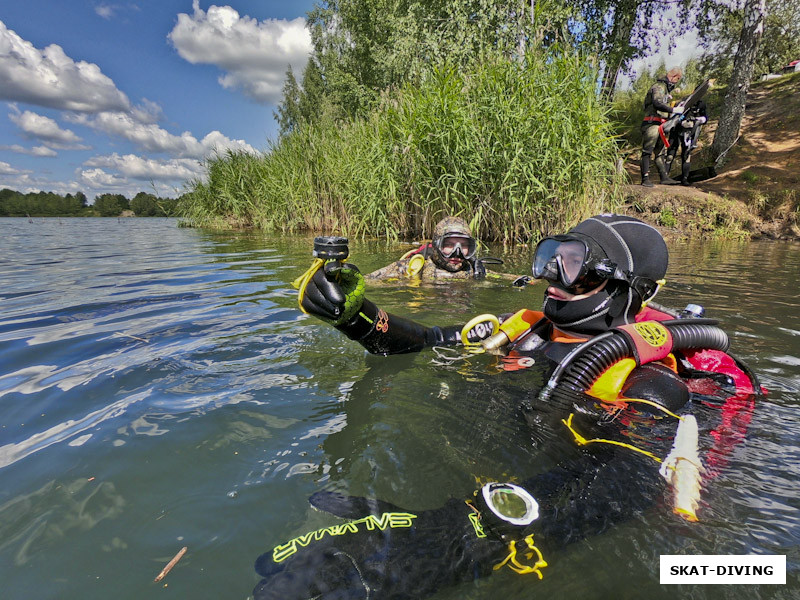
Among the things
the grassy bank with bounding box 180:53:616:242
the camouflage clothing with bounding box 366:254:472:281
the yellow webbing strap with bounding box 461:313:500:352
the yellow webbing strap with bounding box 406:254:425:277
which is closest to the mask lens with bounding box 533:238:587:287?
the yellow webbing strap with bounding box 461:313:500:352

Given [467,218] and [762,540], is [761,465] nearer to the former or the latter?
[762,540]

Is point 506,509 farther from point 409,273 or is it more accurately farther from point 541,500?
point 409,273

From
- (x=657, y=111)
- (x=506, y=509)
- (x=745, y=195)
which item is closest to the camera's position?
(x=506, y=509)

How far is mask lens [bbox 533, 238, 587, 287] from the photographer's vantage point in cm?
202

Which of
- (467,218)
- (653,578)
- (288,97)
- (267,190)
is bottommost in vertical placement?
(653,578)

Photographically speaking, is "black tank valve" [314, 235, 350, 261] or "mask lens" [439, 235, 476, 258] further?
"mask lens" [439, 235, 476, 258]

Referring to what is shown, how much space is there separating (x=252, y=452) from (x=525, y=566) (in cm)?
115

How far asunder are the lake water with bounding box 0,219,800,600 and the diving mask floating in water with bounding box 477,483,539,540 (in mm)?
136

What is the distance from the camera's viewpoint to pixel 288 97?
38.8 meters

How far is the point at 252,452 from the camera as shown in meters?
1.80

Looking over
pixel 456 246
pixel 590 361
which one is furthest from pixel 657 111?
pixel 590 361

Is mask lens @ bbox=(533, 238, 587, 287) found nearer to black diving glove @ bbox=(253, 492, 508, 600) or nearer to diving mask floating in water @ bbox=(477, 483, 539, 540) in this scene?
diving mask floating in water @ bbox=(477, 483, 539, 540)

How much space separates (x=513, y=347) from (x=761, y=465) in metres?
1.32

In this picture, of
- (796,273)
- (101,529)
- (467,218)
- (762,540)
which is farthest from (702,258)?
(101,529)
